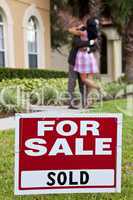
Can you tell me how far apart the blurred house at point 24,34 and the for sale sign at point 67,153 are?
1289 centimetres

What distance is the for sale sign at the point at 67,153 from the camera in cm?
367

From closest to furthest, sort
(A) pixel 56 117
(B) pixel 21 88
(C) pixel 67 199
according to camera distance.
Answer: (A) pixel 56 117, (C) pixel 67 199, (B) pixel 21 88

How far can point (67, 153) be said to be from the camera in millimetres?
3730

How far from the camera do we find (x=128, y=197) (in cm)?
424

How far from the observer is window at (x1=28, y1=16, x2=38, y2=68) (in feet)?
60.2

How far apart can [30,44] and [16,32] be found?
5.06ft

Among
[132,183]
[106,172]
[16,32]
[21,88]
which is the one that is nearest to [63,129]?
[106,172]

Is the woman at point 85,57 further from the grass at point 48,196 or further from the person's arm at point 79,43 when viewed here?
the grass at point 48,196

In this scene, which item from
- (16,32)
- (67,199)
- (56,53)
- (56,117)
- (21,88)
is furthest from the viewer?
(56,53)

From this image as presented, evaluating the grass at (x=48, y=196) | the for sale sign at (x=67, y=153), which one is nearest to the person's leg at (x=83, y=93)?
the grass at (x=48, y=196)

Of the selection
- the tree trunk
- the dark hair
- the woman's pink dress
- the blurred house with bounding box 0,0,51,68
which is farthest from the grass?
the tree trunk

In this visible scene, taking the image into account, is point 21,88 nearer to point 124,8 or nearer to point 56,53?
point 124,8

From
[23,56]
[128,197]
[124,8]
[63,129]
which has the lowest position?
[128,197]

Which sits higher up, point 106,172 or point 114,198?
point 106,172
